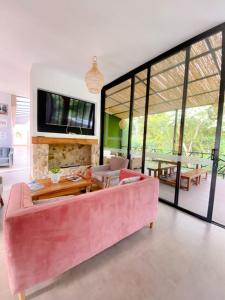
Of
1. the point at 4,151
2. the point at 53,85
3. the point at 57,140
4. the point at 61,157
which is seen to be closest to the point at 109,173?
the point at 57,140

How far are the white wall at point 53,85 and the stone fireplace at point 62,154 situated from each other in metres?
0.21

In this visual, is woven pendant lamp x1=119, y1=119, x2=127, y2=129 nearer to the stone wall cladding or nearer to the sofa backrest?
the stone wall cladding

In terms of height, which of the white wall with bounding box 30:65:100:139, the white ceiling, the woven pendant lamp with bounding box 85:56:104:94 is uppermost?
the white ceiling

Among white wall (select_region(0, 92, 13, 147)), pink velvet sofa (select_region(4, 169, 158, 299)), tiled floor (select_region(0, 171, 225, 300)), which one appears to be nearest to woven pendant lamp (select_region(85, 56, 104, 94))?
pink velvet sofa (select_region(4, 169, 158, 299))

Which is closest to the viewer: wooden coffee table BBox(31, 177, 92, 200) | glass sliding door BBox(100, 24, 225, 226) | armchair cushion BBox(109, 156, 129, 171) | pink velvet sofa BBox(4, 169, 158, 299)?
pink velvet sofa BBox(4, 169, 158, 299)

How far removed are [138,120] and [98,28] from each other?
2.12 metres

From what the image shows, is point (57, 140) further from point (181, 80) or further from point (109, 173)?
point (181, 80)

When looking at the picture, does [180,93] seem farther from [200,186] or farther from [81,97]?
[81,97]

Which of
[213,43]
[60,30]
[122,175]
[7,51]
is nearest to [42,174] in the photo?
[122,175]

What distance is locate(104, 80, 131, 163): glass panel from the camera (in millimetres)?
4367

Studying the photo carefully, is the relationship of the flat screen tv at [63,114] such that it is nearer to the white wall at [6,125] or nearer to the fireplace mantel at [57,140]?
the fireplace mantel at [57,140]

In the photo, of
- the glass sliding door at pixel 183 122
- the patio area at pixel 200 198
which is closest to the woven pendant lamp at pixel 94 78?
the glass sliding door at pixel 183 122

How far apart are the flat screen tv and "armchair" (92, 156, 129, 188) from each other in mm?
1553

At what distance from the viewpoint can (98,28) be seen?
2344 mm
